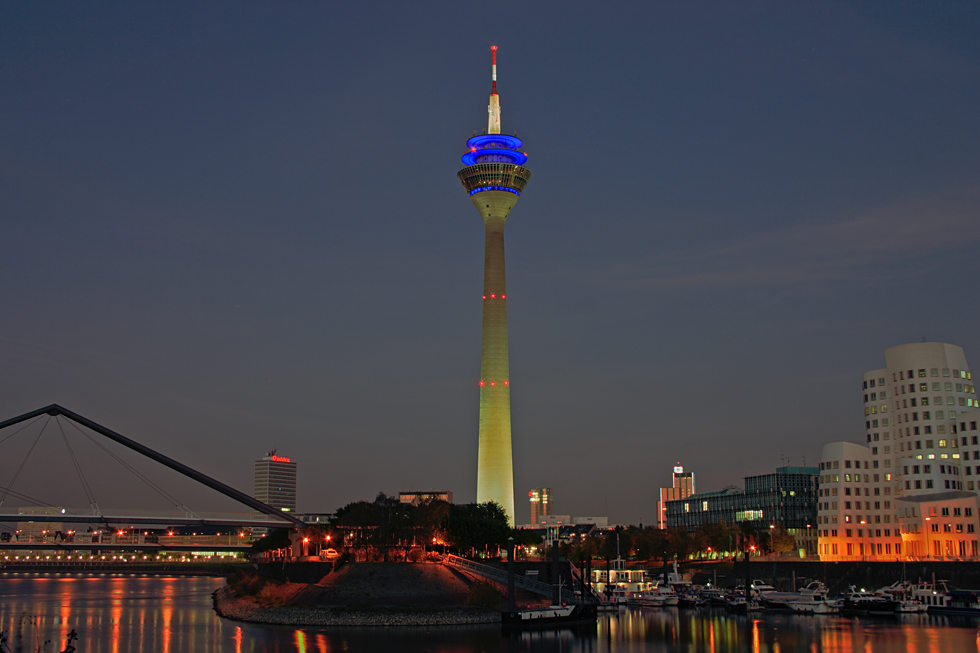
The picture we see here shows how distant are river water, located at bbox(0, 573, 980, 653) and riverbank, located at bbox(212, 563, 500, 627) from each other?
1793 millimetres

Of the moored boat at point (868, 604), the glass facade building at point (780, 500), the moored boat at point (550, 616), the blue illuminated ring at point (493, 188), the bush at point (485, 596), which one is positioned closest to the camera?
the moored boat at point (550, 616)

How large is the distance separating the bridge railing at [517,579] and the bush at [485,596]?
3.07 meters

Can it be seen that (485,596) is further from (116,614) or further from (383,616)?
(116,614)

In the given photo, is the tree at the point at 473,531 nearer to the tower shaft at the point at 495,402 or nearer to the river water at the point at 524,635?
the river water at the point at 524,635

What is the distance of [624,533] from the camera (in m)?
169

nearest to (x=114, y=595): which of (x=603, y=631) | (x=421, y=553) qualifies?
(x=421, y=553)

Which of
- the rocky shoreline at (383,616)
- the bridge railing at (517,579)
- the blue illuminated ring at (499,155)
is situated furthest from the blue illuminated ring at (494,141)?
the rocky shoreline at (383,616)

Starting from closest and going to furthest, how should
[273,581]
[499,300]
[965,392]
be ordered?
[273,581] → [965,392] → [499,300]

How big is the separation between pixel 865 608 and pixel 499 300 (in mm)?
74443

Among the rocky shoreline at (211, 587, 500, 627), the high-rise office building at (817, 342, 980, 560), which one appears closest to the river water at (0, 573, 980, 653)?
the rocky shoreline at (211, 587, 500, 627)

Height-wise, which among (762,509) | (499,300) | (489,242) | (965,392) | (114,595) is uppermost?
(489,242)

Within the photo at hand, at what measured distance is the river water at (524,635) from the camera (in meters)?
66.3

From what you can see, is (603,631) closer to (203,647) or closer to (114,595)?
(203,647)

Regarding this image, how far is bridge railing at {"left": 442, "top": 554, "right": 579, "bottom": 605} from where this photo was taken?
85.6m
